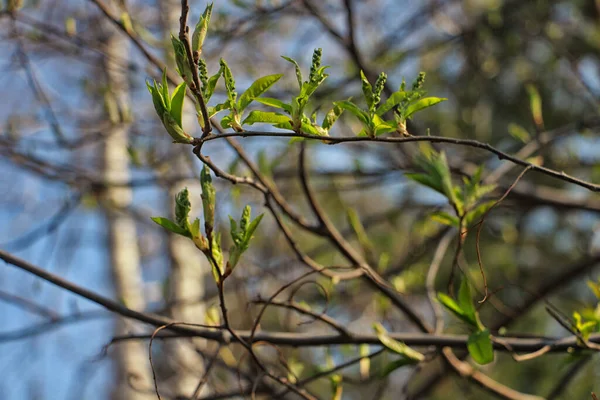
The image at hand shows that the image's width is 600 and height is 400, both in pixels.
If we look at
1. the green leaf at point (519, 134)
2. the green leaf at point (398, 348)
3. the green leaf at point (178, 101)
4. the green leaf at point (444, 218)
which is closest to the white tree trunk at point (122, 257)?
the green leaf at point (519, 134)

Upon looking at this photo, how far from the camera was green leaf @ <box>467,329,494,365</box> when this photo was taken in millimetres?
1139

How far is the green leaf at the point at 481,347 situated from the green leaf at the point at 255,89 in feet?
2.03

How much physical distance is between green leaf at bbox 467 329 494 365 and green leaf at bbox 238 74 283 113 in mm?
620

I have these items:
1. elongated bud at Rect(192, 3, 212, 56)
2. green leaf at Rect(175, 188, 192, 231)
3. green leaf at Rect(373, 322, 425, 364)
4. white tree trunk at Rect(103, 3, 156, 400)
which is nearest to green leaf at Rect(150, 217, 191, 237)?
green leaf at Rect(175, 188, 192, 231)

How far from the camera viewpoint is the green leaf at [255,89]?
35.9 inches

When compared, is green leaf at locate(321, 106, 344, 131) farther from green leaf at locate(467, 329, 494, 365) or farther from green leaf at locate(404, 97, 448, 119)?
green leaf at locate(467, 329, 494, 365)

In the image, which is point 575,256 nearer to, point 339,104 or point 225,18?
point 225,18

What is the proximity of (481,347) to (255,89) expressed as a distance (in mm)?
639

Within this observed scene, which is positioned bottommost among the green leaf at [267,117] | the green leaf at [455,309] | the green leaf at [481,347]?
the green leaf at [481,347]

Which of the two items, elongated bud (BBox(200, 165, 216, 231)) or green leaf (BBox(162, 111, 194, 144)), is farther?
elongated bud (BBox(200, 165, 216, 231))

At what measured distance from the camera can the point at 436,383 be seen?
2.26 meters

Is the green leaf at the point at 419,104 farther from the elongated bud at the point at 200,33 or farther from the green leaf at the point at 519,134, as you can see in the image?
the green leaf at the point at 519,134

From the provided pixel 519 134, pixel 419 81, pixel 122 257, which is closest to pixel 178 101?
pixel 419 81

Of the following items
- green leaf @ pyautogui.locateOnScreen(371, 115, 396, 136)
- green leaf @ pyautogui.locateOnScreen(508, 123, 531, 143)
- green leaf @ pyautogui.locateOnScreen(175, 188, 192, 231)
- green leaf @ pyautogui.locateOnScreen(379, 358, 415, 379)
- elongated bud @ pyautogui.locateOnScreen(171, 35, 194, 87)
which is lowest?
green leaf @ pyautogui.locateOnScreen(379, 358, 415, 379)
